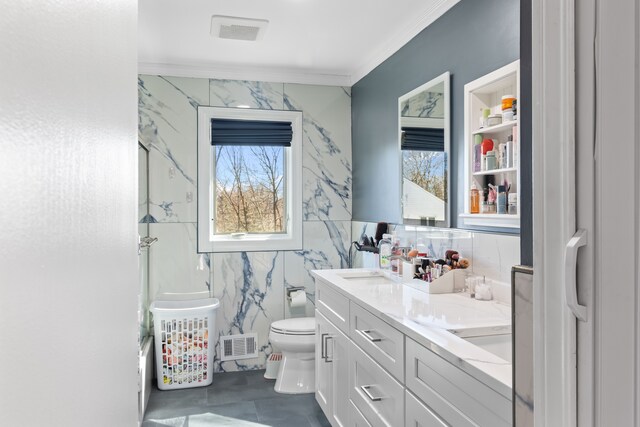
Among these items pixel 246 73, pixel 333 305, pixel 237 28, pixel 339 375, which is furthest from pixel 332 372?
pixel 246 73

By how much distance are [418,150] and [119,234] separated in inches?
92.5

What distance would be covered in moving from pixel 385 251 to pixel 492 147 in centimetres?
116

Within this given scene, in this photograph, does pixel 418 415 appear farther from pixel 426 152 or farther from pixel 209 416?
pixel 209 416

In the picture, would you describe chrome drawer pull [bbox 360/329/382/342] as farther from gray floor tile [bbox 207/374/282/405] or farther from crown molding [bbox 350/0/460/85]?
crown molding [bbox 350/0/460/85]

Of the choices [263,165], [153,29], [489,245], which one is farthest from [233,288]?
[489,245]

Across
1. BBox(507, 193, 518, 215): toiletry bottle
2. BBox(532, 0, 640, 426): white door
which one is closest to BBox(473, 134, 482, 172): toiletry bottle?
BBox(507, 193, 518, 215): toiletry bottle

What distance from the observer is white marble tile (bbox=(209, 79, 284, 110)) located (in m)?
3.85

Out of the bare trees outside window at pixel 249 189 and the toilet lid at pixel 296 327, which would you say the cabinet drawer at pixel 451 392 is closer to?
the toilet lid at pixel 296 327

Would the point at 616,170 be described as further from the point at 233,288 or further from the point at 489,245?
the point at 233,288

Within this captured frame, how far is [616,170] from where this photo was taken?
756mm

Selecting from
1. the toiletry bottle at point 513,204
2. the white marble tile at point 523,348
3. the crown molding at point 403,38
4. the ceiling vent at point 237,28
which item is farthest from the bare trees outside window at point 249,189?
the white marble tile at point 523,348

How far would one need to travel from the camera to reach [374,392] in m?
2.06

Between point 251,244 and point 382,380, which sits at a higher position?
point 251,244

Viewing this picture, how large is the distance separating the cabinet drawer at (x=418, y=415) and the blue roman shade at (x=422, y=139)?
4.64 feet
